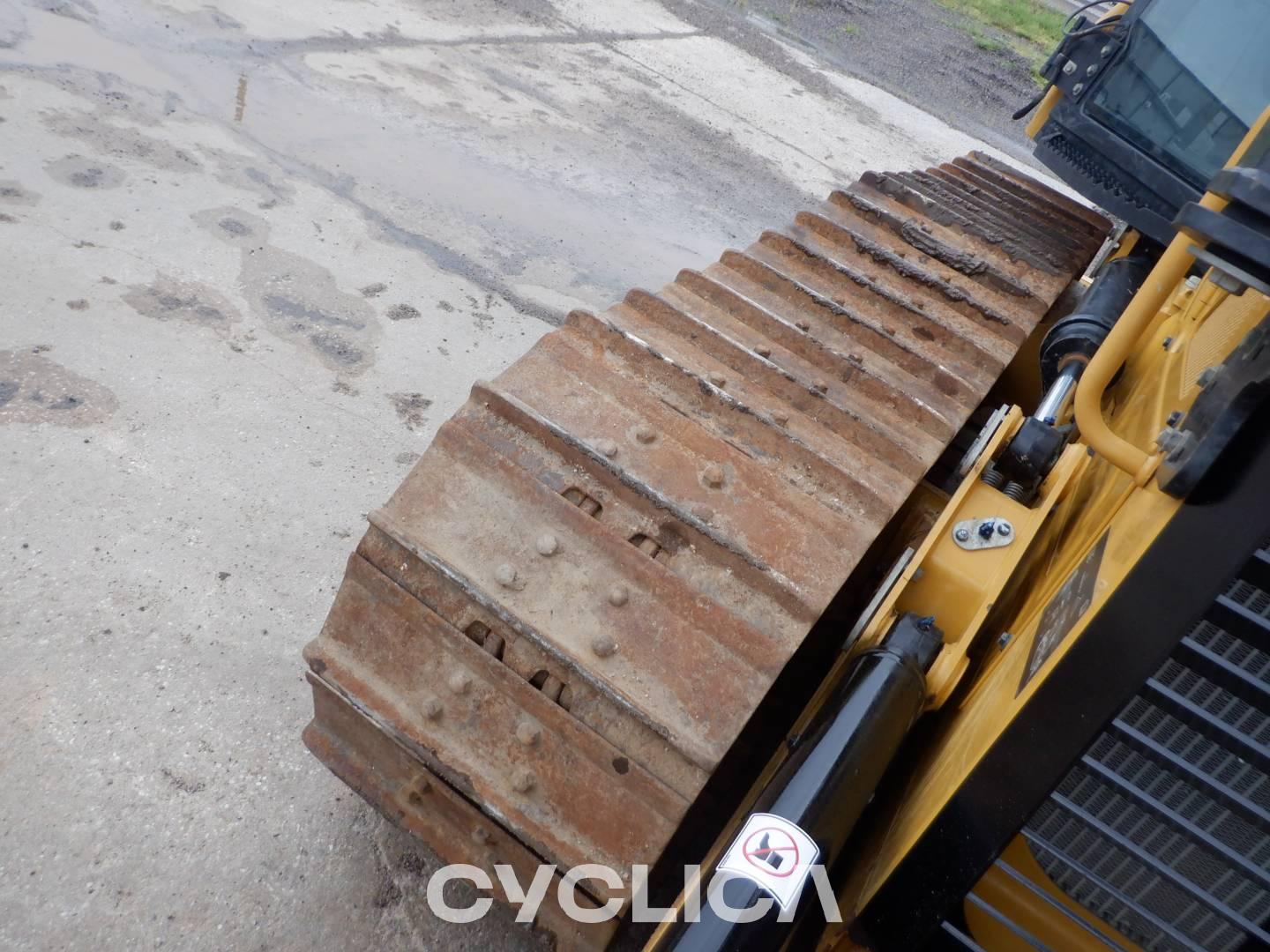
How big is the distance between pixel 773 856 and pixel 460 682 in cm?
77

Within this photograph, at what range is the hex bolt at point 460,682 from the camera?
191cm

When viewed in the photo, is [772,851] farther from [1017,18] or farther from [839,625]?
[1017,18]

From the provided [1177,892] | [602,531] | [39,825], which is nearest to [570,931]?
[602,531]

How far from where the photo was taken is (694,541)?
6.61ft

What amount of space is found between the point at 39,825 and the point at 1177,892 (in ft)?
8.31


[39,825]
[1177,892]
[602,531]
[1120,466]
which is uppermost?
[1120,466]

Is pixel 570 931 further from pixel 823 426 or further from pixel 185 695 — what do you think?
pixel 185 695

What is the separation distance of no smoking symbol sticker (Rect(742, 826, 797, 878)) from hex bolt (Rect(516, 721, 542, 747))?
1.88 feet

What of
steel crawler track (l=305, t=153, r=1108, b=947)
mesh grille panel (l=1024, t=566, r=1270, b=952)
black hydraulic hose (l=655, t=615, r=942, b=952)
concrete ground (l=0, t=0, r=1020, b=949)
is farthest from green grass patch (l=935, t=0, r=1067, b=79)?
mesh grille panel (l=1024, t=566, r=1270, b=952)

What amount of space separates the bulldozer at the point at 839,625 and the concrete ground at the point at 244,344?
2.25 ft

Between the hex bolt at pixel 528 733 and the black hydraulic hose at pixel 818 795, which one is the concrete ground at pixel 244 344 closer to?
the hex bolt at pixel 528 733

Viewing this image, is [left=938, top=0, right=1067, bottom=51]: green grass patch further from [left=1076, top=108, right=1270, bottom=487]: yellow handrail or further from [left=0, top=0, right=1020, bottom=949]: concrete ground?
[left=1076, top=108, right=1270, bottom=487]: yellow handrail

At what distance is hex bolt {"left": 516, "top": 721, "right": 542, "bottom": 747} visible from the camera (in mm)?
1863

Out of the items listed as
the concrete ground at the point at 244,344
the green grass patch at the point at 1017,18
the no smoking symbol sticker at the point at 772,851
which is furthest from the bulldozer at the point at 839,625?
the green grass patch at the point at 1017,18
